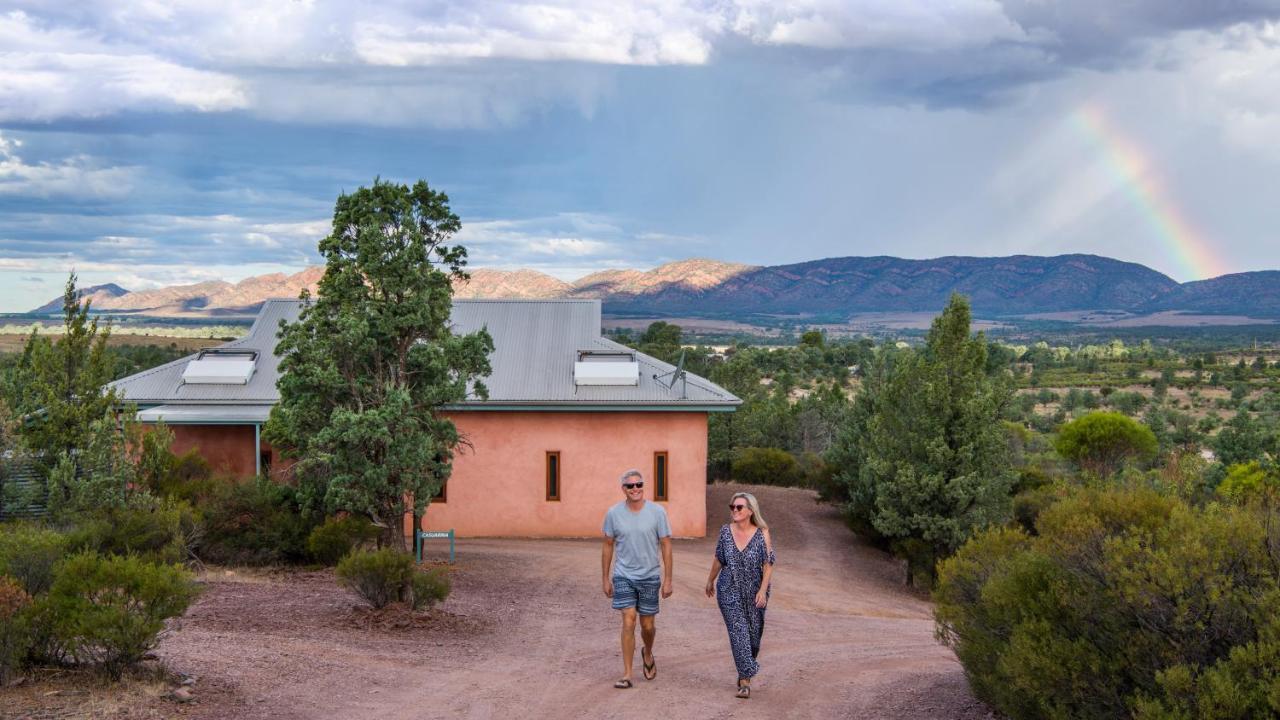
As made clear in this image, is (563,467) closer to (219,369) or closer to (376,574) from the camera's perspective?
(219,369)

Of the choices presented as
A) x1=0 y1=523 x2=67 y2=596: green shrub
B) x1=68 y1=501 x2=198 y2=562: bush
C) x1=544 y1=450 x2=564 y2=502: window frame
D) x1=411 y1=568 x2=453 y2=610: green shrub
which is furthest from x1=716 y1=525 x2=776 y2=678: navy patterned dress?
x1=544 y1=450 x2=564 y2=502: window frame

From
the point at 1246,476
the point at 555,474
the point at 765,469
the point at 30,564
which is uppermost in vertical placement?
the point at 30,564

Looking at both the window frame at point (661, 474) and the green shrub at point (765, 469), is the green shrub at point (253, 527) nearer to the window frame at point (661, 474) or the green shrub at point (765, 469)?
the window frame at point (661, 474)

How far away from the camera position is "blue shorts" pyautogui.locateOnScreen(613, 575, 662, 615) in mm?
8750

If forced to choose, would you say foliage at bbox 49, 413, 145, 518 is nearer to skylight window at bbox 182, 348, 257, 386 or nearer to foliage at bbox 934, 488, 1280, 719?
skylight window at bbox 182, 348, 257, 386

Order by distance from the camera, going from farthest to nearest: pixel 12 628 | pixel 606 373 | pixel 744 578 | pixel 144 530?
pixel 606 373
pixel 144 530
pixel 744 578
pixel 12 628

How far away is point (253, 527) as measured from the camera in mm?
15836

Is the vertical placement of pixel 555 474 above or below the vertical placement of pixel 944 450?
below

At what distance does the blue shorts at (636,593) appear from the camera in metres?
8.75

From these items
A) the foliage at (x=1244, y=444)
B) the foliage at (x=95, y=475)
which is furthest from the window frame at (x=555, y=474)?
the foliage at (x=1244, y=444)

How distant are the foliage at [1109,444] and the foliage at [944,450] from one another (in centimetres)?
2044

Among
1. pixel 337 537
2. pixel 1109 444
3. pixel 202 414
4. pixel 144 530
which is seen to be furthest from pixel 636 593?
pixel 1109 444

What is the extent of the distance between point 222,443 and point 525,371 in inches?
251

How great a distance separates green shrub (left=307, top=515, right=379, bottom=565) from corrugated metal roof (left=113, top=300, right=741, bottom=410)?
538 centimetres
